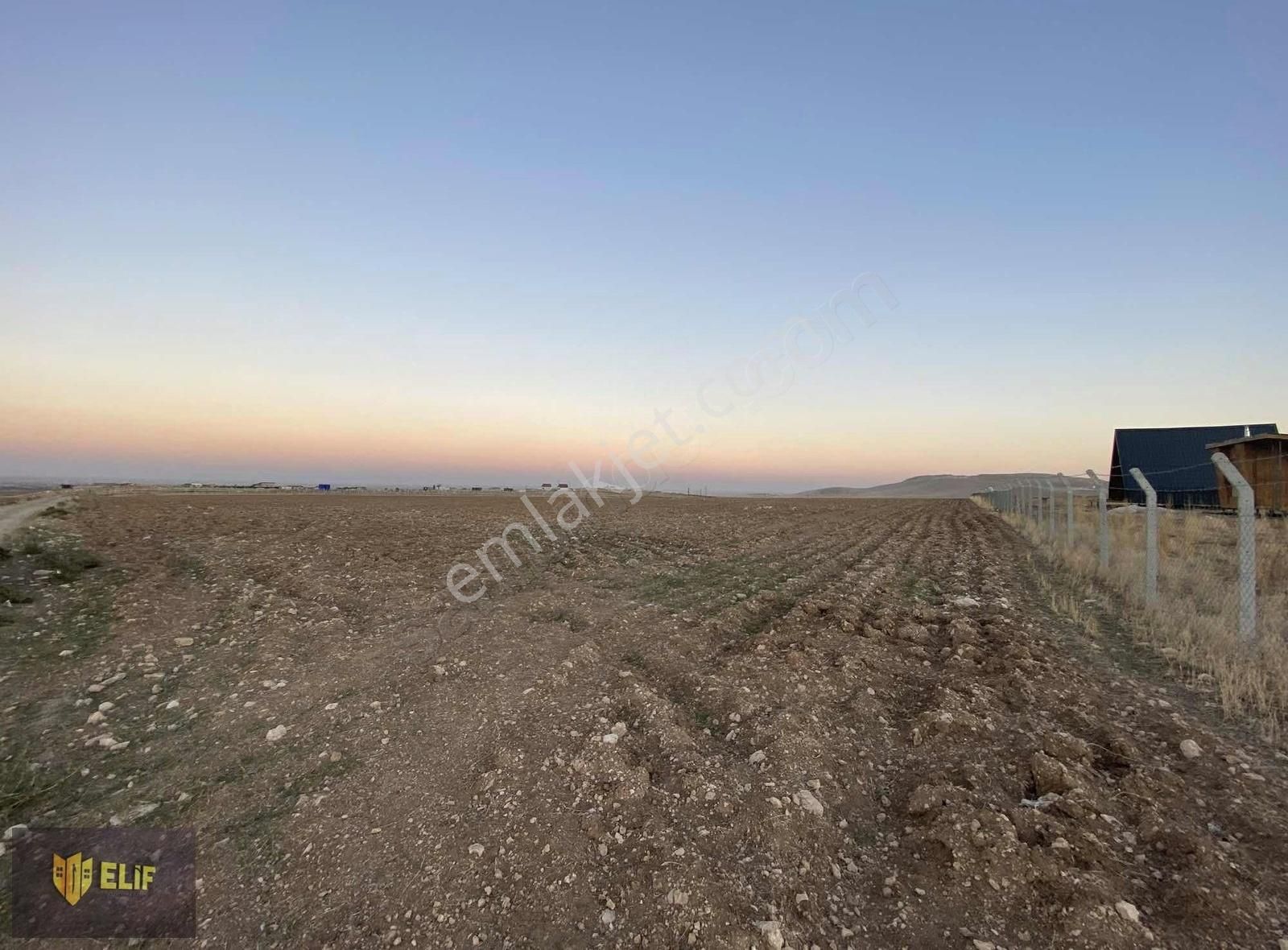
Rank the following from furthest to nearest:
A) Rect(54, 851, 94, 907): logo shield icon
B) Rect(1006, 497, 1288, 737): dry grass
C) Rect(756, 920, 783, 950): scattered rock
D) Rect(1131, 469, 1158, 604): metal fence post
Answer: Rect(1131, 469, 1158, 604): metal fence post < Rect(1006, 497, 1288, 737): dry grass < Rect(54, 851, 94, 907): logo shield icon < Rect(756, 920, 783, 950): scattered rock

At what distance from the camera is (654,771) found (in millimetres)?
4137

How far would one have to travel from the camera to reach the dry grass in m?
5.39

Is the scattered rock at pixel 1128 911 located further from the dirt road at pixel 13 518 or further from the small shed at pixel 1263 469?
the small shed at pixel 1263 469

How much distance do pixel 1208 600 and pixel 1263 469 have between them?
21.2m

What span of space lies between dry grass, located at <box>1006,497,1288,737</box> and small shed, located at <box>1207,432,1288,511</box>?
20.3 ft

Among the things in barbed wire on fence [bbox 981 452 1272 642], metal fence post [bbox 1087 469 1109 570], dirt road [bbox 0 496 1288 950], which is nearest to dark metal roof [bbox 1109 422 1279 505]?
barbed wire on fence [bbox 981 452 1272 642]

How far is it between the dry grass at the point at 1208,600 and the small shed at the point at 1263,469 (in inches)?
244

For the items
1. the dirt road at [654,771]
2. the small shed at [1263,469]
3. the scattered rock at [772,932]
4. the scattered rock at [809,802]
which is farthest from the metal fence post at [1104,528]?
the small shed at [1263,469]

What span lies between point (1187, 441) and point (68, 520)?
4949 centimetres

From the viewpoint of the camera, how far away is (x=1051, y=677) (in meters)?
5.79

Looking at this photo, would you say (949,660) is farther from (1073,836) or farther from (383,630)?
(383,630)

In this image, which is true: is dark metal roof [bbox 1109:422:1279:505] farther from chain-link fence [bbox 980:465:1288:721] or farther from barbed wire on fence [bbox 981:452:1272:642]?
chain-link fence [bbox 980:465:1288:721]

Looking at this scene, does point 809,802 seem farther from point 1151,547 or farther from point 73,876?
point 1151,547

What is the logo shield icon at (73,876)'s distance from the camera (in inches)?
122
